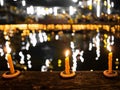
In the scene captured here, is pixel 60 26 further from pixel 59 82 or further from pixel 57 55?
pixel 59 82

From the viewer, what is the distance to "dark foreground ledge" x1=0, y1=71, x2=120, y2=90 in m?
2.85

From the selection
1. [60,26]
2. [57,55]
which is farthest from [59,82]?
[60,26]

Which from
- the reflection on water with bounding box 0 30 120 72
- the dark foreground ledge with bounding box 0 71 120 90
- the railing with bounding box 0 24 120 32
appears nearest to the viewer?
the dark foreground ledge with bounding box 0 71 120 90

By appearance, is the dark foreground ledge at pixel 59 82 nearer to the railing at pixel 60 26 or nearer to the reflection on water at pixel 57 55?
the reflection on water at pixel 57 55

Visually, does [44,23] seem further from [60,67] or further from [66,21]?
[60,67]

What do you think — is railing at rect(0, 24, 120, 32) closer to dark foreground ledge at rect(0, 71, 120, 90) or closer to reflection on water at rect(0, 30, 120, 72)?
reflection on water at rect(0, 30, 120, 72)

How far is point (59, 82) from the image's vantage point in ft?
9.80

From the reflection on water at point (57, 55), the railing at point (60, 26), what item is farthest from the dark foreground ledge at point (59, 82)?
the railing at point (60, 26)

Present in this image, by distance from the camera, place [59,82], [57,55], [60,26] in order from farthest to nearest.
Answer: [60,26] → [57,55] → [59,82]

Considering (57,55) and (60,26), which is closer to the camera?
(57,55)

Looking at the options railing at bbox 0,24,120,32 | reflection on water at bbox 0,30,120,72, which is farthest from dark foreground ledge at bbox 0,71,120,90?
railing at bbox 0,24,120,32

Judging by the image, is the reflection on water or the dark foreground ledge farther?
the reflection on water

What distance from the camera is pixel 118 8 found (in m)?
25.8

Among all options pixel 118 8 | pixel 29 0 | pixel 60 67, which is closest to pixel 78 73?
pixel 60 67
